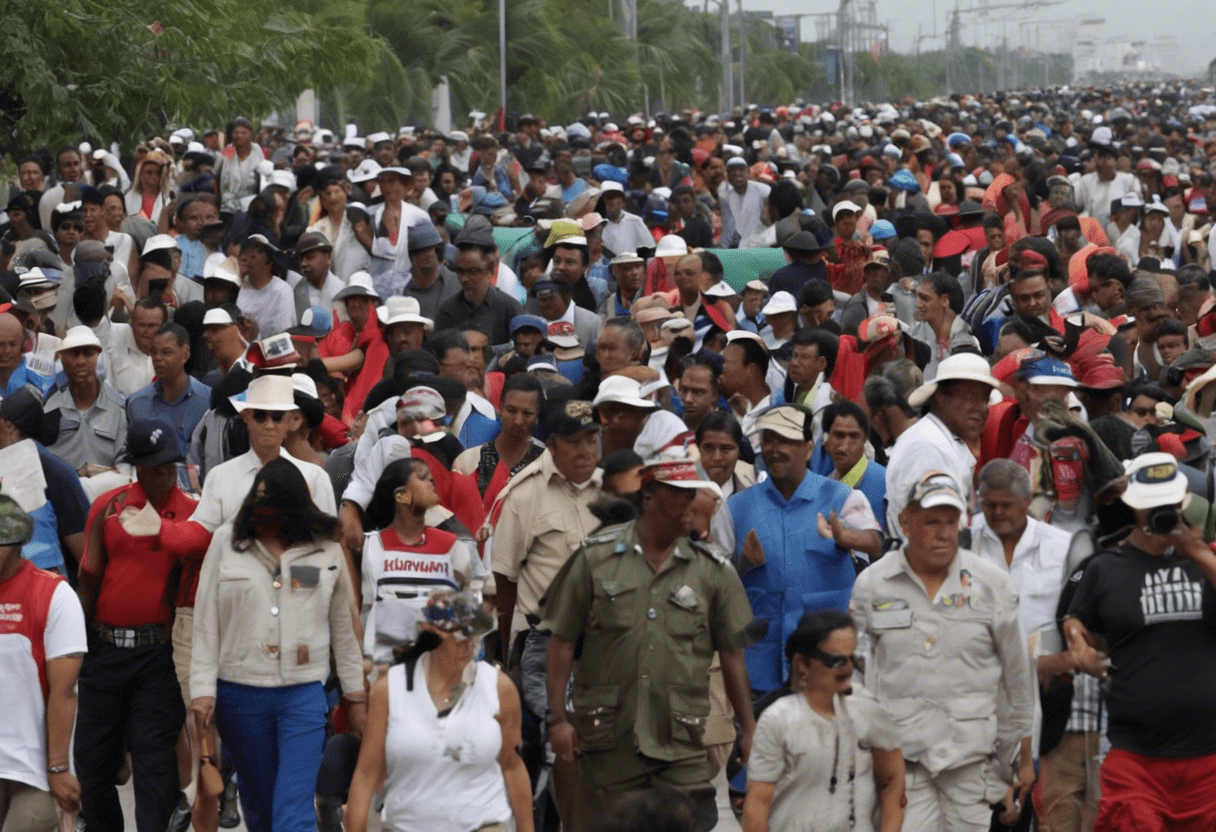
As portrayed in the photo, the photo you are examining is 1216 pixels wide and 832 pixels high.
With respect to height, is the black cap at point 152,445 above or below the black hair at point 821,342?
above

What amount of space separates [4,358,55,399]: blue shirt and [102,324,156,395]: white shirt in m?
0.92

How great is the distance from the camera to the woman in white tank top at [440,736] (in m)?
5.86

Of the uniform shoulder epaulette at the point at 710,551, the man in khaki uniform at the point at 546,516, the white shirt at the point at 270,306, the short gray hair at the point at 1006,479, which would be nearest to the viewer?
the uniform shoulder epaulette at the point at 710,551

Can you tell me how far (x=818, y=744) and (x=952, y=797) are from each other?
84 centimetres

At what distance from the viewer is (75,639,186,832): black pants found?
7.45 meters

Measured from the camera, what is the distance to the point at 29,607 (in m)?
6.73

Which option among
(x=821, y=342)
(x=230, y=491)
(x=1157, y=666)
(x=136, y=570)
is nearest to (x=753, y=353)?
(x=821, y=342)

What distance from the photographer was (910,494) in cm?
655

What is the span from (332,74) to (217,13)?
349 cm

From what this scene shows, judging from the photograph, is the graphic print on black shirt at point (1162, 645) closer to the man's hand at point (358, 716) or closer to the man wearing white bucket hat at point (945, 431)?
the man wearing white bucket hat at point (945, 431)

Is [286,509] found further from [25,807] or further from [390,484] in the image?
[25,807]

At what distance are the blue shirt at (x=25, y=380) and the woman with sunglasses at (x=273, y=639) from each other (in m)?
3.42

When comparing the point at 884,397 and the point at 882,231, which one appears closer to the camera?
the point at 884,397

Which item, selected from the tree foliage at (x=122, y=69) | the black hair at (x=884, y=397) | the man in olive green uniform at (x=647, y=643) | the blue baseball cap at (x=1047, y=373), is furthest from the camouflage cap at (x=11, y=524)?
the tree foliage at (x=122, y=69)
